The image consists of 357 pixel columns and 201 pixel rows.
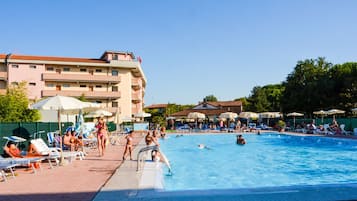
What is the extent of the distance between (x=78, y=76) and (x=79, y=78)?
0.36 meters

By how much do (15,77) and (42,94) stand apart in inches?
158

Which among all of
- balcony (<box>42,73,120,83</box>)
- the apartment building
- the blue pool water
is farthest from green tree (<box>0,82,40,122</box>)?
balcony (<box>42,73,120,83</box>)

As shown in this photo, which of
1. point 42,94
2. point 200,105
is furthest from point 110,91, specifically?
point 200,105

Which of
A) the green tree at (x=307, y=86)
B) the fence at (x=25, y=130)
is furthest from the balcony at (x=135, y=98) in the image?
the fence at (x=25, y=130)

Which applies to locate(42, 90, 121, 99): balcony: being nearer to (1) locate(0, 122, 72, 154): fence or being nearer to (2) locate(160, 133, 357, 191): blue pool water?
(2) locate(160, 133, 357, 191): blue pool water

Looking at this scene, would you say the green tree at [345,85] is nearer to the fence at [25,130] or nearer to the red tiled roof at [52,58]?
the red tiled roof at [52,58]

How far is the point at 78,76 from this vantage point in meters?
46.1

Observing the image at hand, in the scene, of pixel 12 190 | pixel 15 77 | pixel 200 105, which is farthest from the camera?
pixel 200 105

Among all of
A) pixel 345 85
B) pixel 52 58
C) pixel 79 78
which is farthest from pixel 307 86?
pixel 52 58

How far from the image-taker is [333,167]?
14242 millimetres

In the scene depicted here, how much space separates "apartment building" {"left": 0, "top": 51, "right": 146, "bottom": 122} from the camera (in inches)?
1766

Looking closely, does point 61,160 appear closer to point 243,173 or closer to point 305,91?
point 243,173

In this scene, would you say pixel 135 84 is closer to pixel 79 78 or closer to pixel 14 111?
pixel 79 78

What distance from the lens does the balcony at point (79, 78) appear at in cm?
4516
